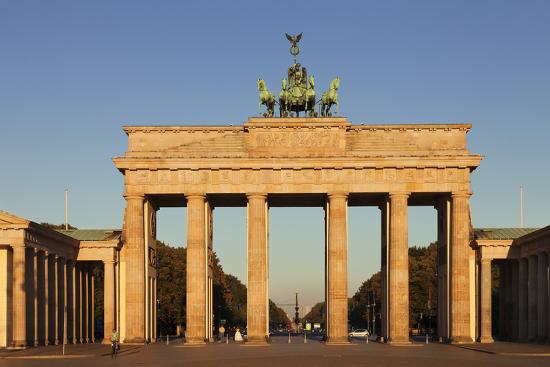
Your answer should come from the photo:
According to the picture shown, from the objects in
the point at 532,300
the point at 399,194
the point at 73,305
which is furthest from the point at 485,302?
the point at 73,305

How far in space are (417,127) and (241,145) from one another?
1679 centimetres

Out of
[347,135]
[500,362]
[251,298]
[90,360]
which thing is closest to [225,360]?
[90,360]

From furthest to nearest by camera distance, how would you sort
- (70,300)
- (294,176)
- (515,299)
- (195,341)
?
(515,299) < (70,300) < (294,176) < (195,341)

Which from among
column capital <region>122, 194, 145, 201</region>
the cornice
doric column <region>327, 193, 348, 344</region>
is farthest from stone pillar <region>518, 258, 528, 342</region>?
column capital <region>122, 194, 145, 201</region>

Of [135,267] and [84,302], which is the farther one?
[84,302]

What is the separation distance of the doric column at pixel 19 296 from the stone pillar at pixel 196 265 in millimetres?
17889

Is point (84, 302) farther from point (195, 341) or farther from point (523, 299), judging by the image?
point (523, 299)

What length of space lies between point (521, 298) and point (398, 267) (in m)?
12.6

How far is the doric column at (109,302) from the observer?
91.2 metres

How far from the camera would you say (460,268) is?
90.9 metres

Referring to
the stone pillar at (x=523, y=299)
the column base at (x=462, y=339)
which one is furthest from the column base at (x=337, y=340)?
the stone pillar at (x=523, y=299)

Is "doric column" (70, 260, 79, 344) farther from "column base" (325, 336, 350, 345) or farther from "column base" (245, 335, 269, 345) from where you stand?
"column base" (325, 336, 350, 345)

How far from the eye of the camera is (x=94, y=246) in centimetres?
9344

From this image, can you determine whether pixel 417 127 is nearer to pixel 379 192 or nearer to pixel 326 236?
pixel 379 192
